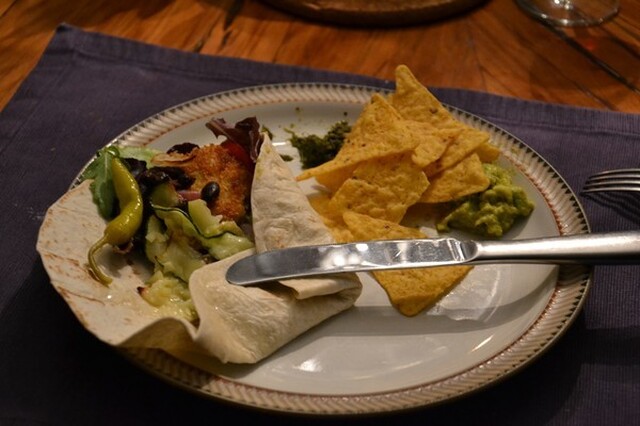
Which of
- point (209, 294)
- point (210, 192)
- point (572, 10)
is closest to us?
point (209, 294)

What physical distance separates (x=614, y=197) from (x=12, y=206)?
1856 millimetres

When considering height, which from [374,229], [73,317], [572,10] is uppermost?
[572,10]

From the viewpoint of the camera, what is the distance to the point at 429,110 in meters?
2.24

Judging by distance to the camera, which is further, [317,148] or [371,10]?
[371,10]

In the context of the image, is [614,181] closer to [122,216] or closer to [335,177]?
[335,177]

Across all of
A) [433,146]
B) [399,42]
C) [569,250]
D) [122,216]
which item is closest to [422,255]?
[569,250]

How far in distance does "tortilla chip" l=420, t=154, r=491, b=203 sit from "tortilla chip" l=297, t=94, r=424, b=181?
5.3 inches

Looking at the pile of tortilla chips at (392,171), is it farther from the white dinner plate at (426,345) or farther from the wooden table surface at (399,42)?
the wooden table surface at (399,42)

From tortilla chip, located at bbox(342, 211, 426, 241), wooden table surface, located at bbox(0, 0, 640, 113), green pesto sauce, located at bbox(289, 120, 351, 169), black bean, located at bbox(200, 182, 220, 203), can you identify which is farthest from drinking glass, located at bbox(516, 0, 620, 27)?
black bean, located at bbox(200, 182, 220, 203)

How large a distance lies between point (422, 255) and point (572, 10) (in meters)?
2.00

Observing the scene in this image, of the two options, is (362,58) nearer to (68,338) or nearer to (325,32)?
(325,32)

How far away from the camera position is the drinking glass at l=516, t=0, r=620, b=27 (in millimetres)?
3150

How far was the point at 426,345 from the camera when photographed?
1.70 metres

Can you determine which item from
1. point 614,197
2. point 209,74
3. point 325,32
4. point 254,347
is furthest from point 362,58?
point 254,347
